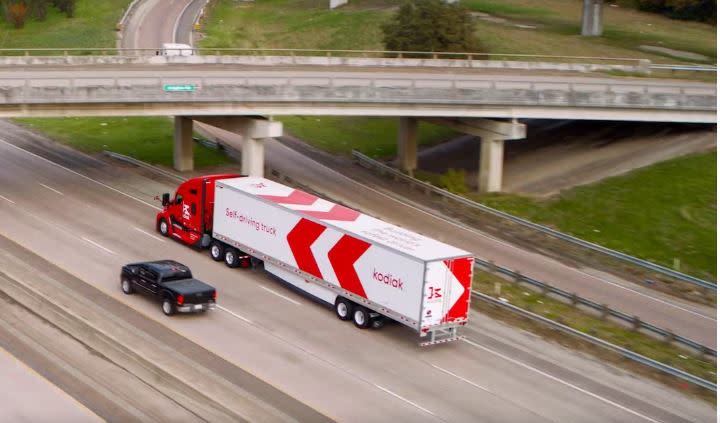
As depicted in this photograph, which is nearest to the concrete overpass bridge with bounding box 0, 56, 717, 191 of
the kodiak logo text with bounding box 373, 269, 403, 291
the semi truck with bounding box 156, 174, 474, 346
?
the semi truck with bounding box 156, 174, 474, 346

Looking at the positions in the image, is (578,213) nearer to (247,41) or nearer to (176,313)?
(176,313)

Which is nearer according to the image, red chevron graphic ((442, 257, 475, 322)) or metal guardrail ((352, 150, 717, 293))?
red chevron graphic ((442, 257, 475, 322))

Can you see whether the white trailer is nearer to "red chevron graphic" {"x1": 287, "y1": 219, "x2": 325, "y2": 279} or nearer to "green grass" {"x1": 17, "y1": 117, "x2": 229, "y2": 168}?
"red chevron graphic" {"x1": 287, "y1": 219, "x2": 325, "y2": 279}

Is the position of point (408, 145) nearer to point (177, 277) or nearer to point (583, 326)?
point (583, 326)

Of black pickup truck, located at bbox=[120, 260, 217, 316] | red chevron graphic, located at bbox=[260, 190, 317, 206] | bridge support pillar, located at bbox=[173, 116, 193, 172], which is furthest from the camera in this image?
bridge support pillar, located at bbox=[173, 116, 193, 172]

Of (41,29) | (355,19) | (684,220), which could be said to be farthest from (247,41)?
(684,220)

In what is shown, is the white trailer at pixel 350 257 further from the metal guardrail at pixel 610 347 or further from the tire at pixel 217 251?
the metal guardrail at pixel 610 347

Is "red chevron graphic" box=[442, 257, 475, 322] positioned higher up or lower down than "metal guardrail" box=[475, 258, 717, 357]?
higher up
